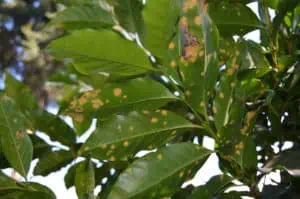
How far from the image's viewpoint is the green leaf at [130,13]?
1.84 ft

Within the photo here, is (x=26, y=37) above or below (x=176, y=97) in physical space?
below

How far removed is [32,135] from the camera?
0.67m

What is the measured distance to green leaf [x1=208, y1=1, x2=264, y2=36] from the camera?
593 mm

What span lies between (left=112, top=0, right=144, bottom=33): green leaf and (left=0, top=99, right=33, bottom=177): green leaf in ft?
0.61

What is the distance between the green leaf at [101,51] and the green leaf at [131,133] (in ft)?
0.20

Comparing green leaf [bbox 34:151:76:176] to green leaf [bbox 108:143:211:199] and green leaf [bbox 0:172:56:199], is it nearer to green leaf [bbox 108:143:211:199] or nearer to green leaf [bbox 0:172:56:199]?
green leaf [bbox 0:172:56:199]

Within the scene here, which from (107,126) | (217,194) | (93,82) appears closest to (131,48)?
(107,126)

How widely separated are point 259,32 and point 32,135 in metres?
0.38

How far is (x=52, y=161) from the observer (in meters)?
0.65

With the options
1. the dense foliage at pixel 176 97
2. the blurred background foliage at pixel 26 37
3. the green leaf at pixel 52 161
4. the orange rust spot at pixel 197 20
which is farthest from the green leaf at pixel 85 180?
the blurred background foliage at pixel 26 37

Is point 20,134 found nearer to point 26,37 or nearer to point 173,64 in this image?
point 173,64

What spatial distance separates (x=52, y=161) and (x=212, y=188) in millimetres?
270

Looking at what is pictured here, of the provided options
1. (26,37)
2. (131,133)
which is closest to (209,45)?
(131,133)

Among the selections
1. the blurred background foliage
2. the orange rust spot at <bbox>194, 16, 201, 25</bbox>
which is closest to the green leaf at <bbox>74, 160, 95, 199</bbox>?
the orange rust spot at <bbox>194, 16, 201, 25</bbox>
